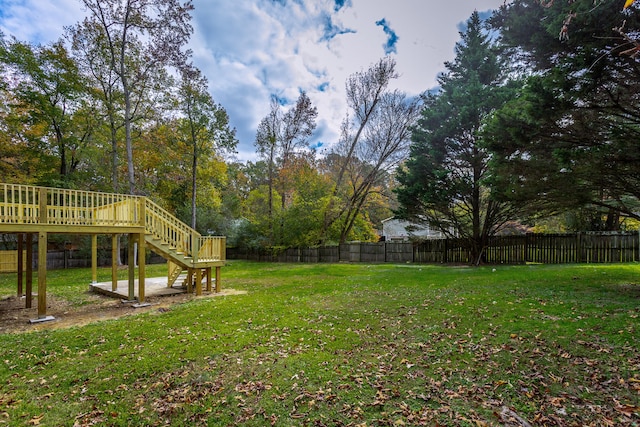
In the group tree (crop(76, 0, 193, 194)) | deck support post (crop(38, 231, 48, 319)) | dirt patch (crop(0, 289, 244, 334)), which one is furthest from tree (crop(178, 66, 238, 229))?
deck support post (crop(38, 231, 48, 319))

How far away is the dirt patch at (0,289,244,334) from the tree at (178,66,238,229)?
964 centimetres

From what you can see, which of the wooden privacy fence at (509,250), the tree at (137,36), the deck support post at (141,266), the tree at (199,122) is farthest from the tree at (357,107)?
the deck support post at (141,266)

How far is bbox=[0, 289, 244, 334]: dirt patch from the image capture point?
20.5ft

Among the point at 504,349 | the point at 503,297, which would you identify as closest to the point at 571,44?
the point at 503,297

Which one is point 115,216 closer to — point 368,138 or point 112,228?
point 112,228

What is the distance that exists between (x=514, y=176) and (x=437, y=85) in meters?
10.6

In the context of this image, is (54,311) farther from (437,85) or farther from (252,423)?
(437,85)

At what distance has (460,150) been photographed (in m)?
14.6

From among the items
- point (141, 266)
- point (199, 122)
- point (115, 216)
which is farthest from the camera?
point (199, 122)

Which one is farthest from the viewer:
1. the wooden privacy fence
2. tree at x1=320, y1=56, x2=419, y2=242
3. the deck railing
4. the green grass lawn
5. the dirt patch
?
tree at x1=320, y1=56, x2=419, y2=242

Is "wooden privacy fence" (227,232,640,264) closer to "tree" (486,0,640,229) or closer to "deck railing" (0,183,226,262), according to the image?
"tree" (486,0,640,229)

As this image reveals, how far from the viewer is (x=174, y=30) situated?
51.4 feet

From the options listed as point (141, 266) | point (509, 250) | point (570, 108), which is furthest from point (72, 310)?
point (509, 250)

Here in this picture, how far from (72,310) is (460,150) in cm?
1590
